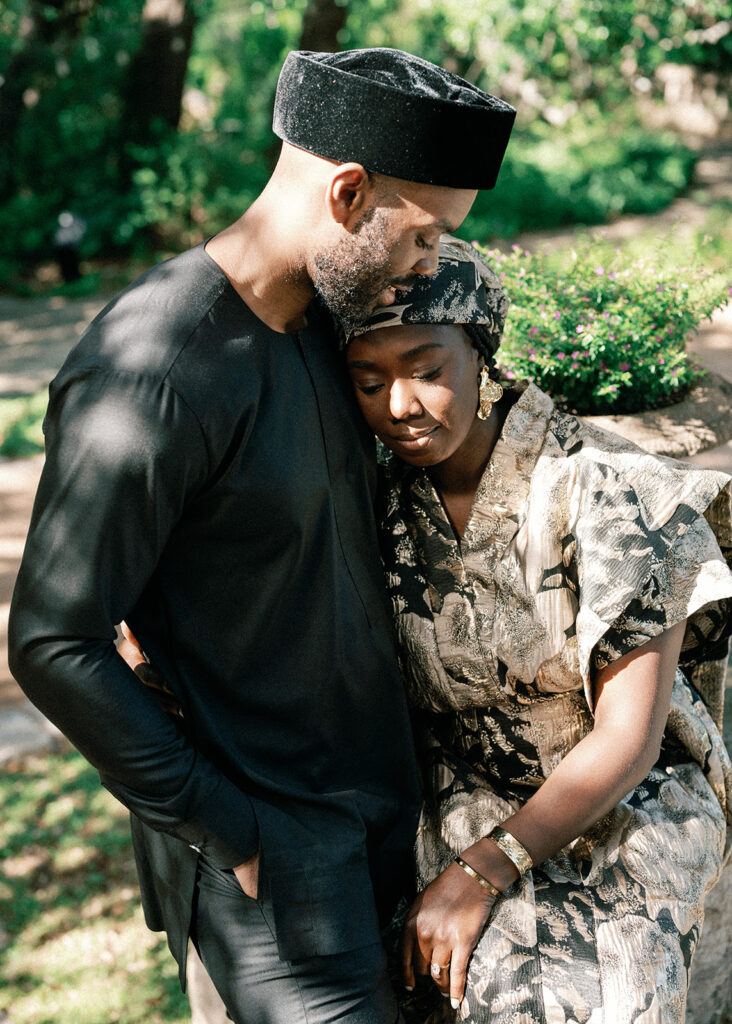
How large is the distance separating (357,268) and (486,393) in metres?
0.52

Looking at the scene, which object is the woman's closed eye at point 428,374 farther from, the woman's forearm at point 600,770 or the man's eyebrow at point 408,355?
the woman's forearm at point 600,770

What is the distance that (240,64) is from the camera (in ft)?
60.6

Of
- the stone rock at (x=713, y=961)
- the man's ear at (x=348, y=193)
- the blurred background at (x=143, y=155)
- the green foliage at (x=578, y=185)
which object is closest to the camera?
the man's ear at (x=348, y=193)

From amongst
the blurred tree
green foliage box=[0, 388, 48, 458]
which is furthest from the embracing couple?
the blurred tree

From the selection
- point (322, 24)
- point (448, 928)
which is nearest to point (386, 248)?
point (448, 928)

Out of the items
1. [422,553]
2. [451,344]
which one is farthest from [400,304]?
[422,553]

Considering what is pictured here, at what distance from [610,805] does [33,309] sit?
38.7 ft

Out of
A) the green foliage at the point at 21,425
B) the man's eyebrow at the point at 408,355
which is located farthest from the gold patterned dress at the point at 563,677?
the green foliage at the point at 21,425

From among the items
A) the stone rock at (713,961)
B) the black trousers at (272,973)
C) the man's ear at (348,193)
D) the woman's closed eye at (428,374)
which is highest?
the man's ear at (348,193)

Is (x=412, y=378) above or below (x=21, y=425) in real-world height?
above

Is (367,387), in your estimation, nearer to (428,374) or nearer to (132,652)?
(428,374)

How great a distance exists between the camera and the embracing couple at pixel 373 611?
1809mm

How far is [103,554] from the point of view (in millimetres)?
1726

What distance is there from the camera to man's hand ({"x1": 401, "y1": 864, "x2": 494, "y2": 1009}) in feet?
6.82
